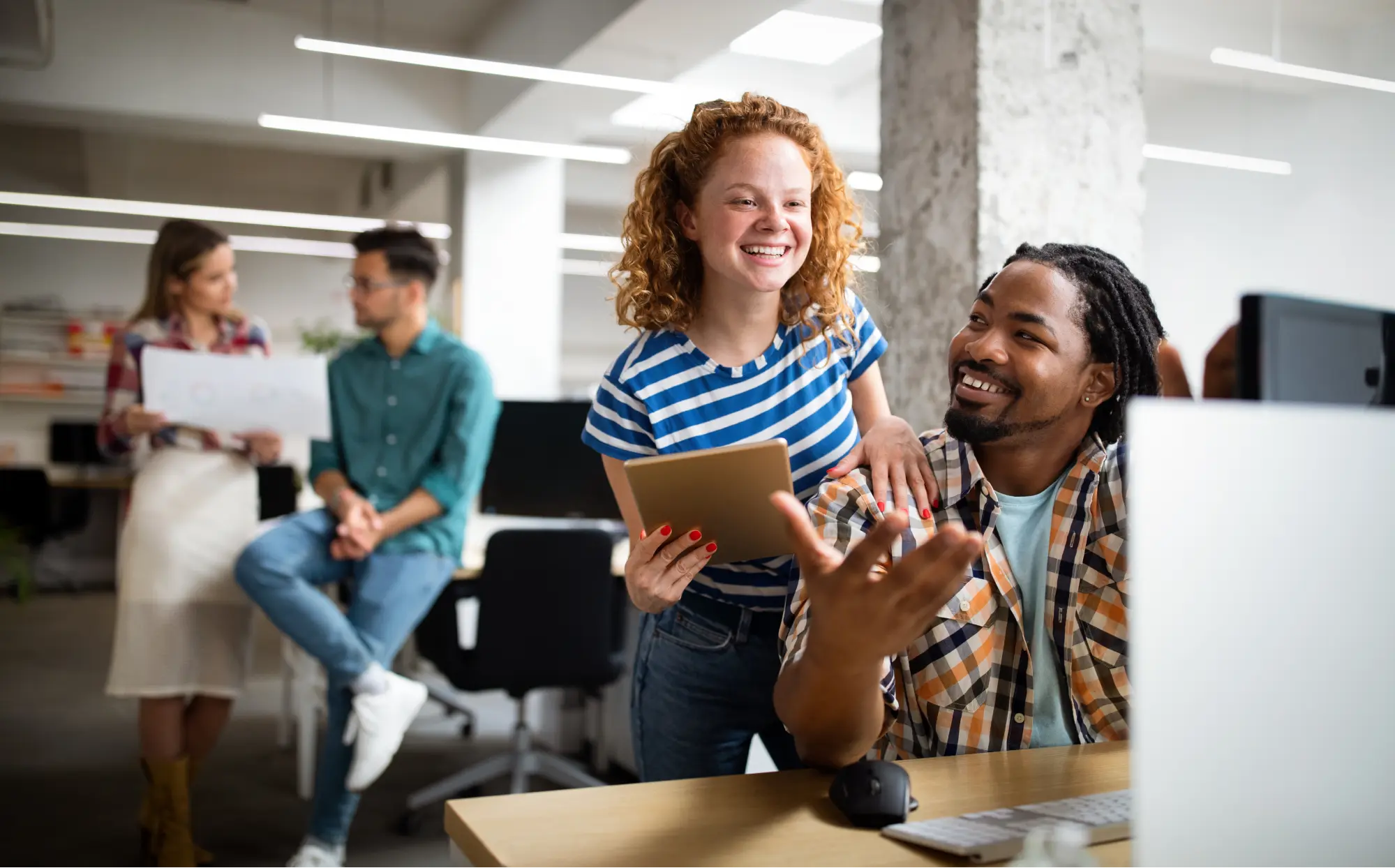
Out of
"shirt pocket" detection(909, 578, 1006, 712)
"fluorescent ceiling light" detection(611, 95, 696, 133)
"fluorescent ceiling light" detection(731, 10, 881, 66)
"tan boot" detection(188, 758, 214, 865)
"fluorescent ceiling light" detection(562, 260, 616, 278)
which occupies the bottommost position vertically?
"tan boot" detection(188, 758, 214, 865)

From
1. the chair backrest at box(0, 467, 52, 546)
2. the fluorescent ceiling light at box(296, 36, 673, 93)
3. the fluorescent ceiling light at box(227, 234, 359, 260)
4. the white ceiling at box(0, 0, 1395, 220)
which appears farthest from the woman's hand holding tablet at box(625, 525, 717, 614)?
the fluorescent ceiling light at box(227, 234, 359, 260)

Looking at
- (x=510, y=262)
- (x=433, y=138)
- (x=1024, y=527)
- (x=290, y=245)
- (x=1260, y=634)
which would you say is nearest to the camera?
(x=1260, y=634)

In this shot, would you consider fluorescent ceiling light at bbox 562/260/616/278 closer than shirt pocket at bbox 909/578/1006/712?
No

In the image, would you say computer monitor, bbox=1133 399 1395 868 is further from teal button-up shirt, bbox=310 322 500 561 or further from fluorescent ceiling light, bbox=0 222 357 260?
fluorescent ceiling light, bbox=0 222 357 260

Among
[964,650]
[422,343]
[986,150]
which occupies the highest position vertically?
[986,150]

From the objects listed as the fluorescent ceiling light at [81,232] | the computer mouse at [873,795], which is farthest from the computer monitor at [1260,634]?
the fluorescent ceiling light at [81,232]

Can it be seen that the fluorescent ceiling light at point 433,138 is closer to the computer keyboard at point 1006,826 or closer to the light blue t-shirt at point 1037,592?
the light blue t-shirt at point 1037,592

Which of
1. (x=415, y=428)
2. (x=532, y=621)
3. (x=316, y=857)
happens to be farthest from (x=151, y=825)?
(x=415, y=428)

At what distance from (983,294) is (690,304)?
1.38 feet

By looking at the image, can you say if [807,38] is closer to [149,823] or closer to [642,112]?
[642,112]

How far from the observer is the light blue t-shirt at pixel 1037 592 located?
1.30 metres

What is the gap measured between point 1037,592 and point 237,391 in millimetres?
2175

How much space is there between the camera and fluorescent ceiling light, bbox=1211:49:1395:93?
366 cm

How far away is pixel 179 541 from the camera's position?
109 inches
